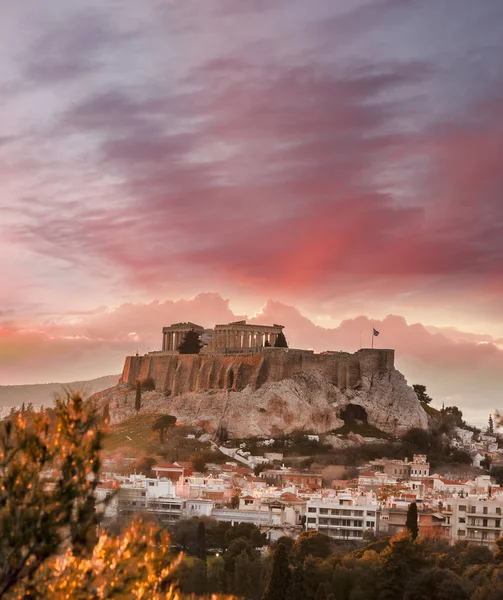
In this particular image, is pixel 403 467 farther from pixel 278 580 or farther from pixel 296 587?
pixel 278 580

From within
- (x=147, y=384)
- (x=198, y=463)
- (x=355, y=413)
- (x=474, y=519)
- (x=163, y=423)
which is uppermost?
(x=147, y=384)

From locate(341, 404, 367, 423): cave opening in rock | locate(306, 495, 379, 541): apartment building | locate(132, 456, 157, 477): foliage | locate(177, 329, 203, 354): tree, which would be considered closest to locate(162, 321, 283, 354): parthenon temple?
locate(177, 329, 203, 354): tree

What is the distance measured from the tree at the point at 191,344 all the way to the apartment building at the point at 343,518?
105 ft

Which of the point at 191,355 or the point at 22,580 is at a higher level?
the point at 191,355

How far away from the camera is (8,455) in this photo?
1330cm

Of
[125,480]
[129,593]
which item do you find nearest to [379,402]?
[125,480]

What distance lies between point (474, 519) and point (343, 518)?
6.27 metres

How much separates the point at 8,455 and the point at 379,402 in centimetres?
7031

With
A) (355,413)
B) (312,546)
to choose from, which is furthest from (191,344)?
(312,546)

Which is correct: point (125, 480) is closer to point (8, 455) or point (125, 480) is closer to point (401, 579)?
point (401, 579)

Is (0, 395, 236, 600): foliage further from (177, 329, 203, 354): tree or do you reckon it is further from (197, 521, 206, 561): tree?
(177, 329, 203, 354): tree

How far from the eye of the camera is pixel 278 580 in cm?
3272

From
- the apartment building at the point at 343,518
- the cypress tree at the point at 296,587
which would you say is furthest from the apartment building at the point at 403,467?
the cypress tree at the point at 296,587

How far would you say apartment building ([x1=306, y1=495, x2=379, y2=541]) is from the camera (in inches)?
2175
